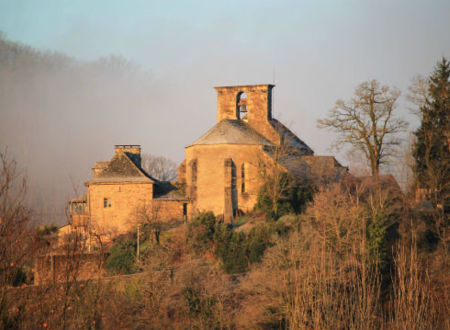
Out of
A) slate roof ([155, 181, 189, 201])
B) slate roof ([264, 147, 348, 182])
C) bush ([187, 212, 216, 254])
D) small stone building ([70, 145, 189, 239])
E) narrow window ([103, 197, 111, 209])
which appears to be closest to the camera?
bush ([187, 212, 216, 254])

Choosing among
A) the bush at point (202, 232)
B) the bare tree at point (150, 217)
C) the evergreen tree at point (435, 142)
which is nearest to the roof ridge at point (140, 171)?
the bare tree at point (150, 217)

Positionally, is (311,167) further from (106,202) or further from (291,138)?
(106,202)

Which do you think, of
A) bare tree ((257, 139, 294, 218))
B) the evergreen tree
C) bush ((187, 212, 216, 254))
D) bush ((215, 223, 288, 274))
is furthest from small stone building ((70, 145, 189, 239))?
the evergreen tree

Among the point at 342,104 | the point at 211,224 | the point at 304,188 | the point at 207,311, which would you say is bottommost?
the point at 207,311

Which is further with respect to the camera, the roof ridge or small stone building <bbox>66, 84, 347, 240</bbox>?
the roof ridge

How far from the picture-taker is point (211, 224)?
30891 mm

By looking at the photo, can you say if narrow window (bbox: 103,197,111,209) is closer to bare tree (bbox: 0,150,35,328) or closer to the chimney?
the chimney

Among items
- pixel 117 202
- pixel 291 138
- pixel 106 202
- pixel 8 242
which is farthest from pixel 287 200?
pixel 8 242

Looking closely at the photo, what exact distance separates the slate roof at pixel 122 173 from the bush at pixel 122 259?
770 centimetres

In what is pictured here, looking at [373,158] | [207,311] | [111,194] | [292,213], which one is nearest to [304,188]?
[292,213]

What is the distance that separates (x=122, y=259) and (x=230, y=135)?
42.3ft

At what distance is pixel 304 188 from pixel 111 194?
1408cm

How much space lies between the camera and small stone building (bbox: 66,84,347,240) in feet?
117

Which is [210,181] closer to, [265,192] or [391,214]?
[265,192]
